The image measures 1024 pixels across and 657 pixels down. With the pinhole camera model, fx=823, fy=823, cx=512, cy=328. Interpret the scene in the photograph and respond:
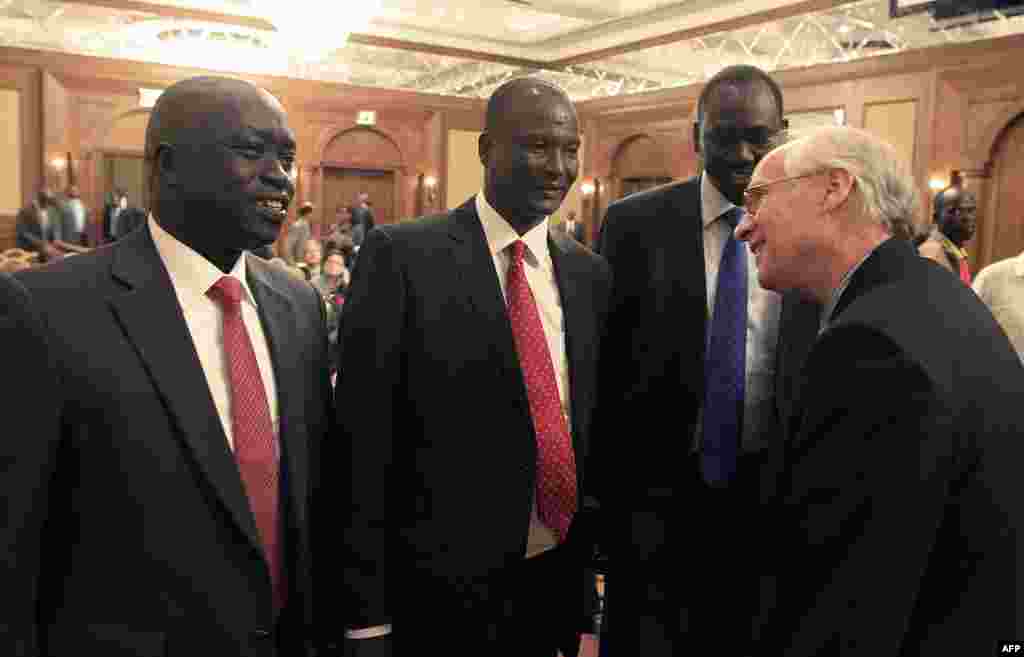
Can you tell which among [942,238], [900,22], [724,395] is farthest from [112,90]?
[724,395]

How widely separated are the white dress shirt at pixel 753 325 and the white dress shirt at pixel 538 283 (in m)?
0.39

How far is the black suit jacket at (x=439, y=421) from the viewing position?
1784mm

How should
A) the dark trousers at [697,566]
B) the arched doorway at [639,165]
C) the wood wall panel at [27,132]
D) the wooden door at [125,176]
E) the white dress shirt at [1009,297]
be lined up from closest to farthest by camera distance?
the dark trousers at [697,566] < the white dress shirt at [1009,297] < the wood wall panel at [27,132] < the wooden door at [125,176] < the arched doorway at [639,165]

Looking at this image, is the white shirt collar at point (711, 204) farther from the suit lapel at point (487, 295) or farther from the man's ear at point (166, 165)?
the man's ear at point (166, 165)

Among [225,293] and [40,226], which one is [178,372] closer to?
[225,293]

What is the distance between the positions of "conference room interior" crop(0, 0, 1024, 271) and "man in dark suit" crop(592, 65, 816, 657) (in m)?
7.21

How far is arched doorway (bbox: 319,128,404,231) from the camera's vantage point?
618 inches

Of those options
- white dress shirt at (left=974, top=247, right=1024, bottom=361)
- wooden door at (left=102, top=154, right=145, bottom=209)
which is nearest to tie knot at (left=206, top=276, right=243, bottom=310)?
white dress shirt at (left=974, top=247, right=1024, bottom=361)

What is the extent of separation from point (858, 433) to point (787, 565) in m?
0.27

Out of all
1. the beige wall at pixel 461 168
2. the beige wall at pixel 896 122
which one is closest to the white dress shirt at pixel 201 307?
the beige wall at pixel 896 122

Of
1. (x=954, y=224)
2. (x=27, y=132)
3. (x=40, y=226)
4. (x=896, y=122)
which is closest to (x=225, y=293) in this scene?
(x=954, y=224)

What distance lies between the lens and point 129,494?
1252 mm

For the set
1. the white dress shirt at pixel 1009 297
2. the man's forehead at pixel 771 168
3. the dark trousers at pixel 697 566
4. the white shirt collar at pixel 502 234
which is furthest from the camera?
the white dress shirt at pixel 1009 297

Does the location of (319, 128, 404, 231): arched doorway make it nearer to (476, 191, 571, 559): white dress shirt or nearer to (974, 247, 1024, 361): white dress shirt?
(974, 247, 1024, 361): white dress shirt
